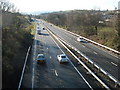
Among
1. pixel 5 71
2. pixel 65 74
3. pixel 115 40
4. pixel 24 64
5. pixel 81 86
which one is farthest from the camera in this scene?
pixel 115 40

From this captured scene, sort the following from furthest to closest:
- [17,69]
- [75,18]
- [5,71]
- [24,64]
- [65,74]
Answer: [75,18], [24,64], [17,69], [65,74], [5,71]

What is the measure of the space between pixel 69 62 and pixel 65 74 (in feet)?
17.8

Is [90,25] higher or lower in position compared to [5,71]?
higher

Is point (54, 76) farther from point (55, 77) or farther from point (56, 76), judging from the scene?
point (55, 77)

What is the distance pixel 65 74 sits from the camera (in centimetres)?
2019

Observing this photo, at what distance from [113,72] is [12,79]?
11181 millimetres

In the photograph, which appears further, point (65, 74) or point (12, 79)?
point (65, 74)

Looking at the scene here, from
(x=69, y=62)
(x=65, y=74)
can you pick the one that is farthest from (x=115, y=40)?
(x=65, y=74)

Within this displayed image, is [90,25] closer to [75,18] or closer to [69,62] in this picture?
[75,18]

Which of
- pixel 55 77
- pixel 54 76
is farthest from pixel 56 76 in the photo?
pixel 55 77

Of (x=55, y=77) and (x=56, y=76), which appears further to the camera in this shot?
(x=56, y=76)

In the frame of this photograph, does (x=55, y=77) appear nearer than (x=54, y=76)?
Yes

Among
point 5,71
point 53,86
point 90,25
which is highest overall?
point 90,25

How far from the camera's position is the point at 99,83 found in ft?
55.9
